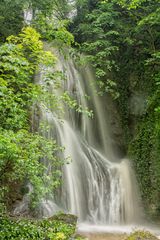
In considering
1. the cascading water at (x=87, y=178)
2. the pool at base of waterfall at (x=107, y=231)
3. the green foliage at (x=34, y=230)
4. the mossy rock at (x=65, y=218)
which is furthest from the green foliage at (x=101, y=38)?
the green foliage at (x=34, y=230)

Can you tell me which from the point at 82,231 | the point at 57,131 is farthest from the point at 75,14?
the point at 82,231

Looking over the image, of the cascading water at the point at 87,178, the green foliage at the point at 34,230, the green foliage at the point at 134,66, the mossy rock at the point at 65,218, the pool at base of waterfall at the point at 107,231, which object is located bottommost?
the pool at base of waterfall at the point at 107,231

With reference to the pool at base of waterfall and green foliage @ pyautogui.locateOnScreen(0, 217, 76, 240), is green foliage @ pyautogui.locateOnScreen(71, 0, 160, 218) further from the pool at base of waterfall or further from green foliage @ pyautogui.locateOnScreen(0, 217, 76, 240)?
green foliage @ pyautogui.locateOnScreen(0, 217, 76, 240)

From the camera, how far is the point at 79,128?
1231cm

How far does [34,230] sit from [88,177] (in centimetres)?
457

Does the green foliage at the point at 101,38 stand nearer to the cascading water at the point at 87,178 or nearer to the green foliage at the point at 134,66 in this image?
the green foliage at the point at 134,66

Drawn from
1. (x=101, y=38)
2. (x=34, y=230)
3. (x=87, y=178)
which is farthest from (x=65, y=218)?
(x=101, y=38)

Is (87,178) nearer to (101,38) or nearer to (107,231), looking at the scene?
(107,231)

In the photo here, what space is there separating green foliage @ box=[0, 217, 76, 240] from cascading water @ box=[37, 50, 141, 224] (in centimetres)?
209

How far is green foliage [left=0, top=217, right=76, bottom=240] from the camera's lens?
5180 millimetres

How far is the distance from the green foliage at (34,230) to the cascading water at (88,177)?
2.09m

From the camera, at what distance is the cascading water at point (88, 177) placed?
30.3ft

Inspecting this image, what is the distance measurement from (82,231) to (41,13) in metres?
7.35

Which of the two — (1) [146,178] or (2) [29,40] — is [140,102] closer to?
(1) [146,178]
